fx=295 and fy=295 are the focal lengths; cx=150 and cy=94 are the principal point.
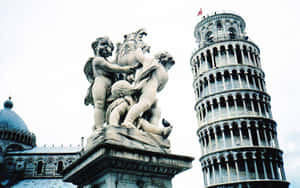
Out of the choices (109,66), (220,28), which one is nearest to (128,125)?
(109,66)

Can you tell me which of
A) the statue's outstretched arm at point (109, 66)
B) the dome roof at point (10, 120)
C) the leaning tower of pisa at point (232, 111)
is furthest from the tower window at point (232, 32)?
the statue's outstretched arm at point (109, 66)

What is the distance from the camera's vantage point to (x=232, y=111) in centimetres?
4322

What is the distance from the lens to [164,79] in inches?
177

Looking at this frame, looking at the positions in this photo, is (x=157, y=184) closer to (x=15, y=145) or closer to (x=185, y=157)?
(x=185, y=157)

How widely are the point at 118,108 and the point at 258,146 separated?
40108 millimetres

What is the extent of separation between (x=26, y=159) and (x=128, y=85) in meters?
58.8

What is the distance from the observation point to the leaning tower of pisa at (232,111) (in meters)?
40.0

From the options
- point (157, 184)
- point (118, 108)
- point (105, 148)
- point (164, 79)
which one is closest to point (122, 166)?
point (105, 148)

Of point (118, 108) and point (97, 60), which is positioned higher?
point (97, 60)

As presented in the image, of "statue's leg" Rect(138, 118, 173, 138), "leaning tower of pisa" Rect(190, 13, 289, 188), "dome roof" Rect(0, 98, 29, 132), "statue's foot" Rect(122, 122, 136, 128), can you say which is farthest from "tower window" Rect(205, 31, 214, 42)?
"statue's foot" Rect(122, 122, 136, 128)

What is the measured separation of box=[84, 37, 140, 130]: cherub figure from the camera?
Answer: 14.3 ft

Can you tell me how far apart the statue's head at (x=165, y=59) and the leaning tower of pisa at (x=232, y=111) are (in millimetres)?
37387

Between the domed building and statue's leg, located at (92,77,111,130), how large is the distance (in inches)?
1967

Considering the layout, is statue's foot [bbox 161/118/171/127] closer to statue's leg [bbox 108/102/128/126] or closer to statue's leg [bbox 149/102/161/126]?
statue's leg [bbox 149/102/161/126]
